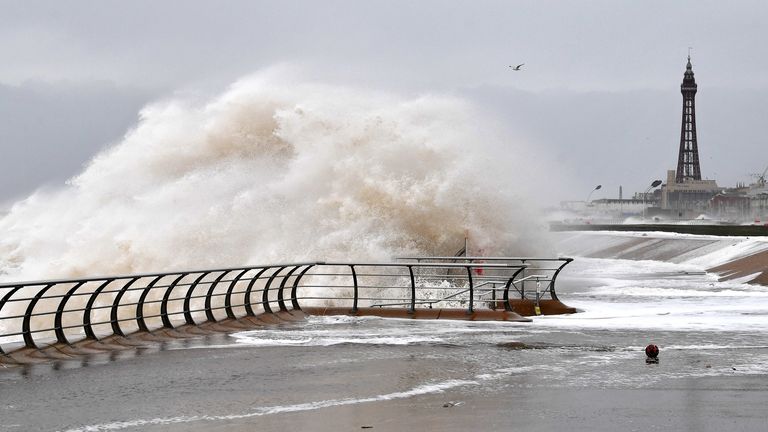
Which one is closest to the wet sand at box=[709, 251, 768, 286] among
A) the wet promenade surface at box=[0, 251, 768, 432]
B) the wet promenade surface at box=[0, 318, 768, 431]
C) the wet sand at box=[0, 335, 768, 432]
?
the wet promenade surface at box=[0, 251, 768, 432]

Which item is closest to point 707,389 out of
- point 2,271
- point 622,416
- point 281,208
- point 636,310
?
point 622,416

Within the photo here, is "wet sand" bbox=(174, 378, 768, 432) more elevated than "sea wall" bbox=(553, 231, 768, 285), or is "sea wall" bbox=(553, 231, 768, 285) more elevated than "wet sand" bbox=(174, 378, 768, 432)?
"sea wall" bbox=(553, 231, 768, 285)

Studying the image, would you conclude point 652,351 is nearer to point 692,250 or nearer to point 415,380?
point 415,380

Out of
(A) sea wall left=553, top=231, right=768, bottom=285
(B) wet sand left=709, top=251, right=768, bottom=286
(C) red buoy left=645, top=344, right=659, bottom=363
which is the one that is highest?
(A) sea wall left=553, top=231, right=768, bottom=285

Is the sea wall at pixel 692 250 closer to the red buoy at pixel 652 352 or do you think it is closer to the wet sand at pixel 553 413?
the red buoy at pixel 652 352

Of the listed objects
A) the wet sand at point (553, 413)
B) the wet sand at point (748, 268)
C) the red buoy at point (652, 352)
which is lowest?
the wet sand at point (553, 413)

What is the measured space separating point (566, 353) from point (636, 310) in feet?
29.4

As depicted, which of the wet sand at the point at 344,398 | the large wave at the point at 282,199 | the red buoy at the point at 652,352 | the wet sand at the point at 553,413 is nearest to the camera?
the wet sand at the point at 553,413

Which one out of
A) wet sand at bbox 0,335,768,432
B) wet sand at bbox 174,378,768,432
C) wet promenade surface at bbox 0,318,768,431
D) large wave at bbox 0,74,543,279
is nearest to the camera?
wet sand at bbox 174,378,768,432

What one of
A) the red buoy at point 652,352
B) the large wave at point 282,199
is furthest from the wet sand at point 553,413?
the large wave at point 282,199

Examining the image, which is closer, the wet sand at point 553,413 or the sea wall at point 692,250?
the wet sand at point 553,413

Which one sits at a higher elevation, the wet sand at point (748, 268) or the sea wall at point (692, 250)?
the sea wall at point (692, 250)

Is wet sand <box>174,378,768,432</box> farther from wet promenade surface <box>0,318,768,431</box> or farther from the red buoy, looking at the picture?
the red buoy

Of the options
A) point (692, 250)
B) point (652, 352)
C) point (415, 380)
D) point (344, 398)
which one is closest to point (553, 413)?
point (344, 398)
